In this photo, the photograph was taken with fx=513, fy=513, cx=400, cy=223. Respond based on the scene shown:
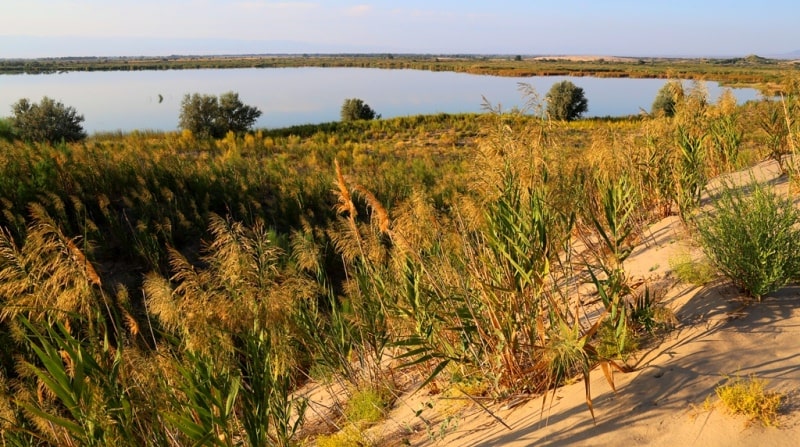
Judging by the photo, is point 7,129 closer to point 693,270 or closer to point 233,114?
point 233,114

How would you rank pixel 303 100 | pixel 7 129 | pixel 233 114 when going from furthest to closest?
pixel 303 100 < pixel 233 114 < pixel 7 129

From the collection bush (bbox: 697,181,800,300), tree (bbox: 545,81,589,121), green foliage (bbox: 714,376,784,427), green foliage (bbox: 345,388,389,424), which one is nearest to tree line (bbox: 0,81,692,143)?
tree (bbox: 545,81,589,121)

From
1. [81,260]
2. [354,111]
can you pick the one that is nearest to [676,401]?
[81,260]

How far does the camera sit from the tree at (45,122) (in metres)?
15.8

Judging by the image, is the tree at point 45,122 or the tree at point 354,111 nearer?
the tree at point 45,122

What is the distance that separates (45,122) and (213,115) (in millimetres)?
5934

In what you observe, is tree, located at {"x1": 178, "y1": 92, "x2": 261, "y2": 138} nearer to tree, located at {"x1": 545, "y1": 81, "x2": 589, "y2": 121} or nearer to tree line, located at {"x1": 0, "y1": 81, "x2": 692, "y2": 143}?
tree line, located at {"x1": 0, "y1": 81, "x2": 692, "y2": 143}

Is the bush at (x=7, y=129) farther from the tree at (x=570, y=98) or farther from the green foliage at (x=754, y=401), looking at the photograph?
the tree at (x=570, y=98)

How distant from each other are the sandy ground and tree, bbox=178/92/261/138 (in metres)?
18.6

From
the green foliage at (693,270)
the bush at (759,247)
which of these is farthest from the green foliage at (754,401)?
the green foliage at (693,270)

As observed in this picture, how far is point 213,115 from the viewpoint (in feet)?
67.6

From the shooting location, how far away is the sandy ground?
101 inches

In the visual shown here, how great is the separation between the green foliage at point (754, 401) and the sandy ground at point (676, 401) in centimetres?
4

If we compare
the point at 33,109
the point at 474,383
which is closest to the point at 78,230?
the point at 474,383
